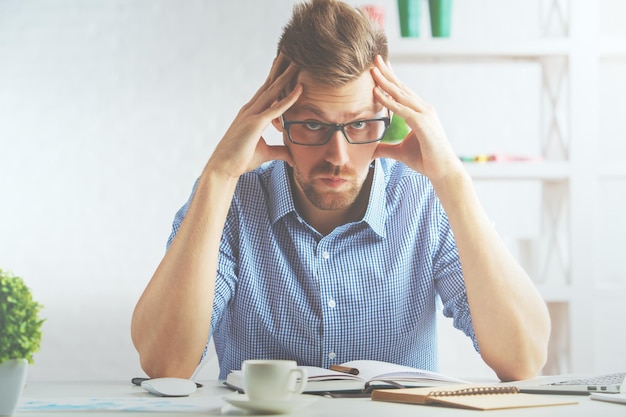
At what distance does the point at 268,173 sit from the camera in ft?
6.30

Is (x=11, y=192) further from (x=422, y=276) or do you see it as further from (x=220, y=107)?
(x=422, y=276)

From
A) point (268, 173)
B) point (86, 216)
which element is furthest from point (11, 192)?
point (268, 173)

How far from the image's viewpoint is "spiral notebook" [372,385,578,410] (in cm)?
105

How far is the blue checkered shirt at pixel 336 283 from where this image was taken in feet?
5.56

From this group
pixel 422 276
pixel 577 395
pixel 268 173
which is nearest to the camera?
pixel 577 395

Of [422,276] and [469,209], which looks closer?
[469,209]

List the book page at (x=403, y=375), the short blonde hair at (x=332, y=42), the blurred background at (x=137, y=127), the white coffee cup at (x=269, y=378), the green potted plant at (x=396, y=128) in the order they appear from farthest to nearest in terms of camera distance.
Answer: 1. the blurred background at (x=137, y=127)
2. the green potted plant at (x=396, y=128)
3. the short blonde hair at (x=332, y=42)
4. the book page at (x=403, y=375)
5. the white coffee cup at (x=269, y=378)

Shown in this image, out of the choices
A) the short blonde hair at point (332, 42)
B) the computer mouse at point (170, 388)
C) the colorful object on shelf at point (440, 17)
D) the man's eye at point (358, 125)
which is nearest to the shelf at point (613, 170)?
the colorful object on shelf at point (440, 17)

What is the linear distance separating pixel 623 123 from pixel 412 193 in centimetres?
153

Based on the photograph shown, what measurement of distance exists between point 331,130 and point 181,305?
47cm

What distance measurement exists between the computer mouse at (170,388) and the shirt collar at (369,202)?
2.02ft

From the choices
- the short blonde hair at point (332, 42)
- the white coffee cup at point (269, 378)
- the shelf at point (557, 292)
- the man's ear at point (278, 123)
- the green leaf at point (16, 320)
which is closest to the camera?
the green leaf at point (16, 320)

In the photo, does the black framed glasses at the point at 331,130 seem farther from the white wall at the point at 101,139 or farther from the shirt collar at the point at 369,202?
the white wall at the point at 101,139

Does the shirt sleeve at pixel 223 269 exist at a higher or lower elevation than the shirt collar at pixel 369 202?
lower
